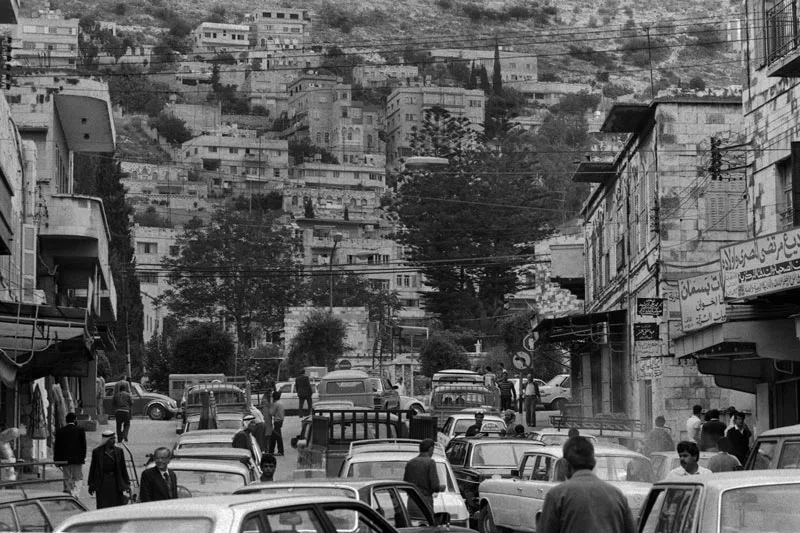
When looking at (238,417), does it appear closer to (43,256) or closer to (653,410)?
(43,256)

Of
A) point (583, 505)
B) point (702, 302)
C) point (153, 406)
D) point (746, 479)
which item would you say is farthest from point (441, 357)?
point (583, 505)

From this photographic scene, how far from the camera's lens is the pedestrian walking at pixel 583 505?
404 inches

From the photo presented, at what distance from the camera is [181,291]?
109 meters

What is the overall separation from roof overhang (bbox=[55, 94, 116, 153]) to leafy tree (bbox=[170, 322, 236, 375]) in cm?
3381

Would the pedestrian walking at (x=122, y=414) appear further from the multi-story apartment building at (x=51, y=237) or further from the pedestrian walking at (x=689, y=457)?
the pedestrian walking at (x=689, y=457)

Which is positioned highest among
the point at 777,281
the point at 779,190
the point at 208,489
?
the point at 779,190

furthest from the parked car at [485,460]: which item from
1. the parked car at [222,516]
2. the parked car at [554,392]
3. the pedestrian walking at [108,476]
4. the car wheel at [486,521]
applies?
the parked car at [554,392]

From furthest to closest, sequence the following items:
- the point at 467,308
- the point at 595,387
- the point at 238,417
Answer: the point at 467,308
the point at 595,387
the point at 238,417

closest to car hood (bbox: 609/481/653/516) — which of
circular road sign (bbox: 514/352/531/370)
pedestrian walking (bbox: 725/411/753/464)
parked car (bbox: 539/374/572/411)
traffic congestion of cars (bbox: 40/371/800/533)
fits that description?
traffic congestion of cars (bbox: 40/371/800/533)

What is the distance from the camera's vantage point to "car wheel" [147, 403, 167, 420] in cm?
5788

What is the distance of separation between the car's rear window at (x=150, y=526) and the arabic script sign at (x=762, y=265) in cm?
1533

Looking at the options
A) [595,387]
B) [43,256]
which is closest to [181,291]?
[595,387]

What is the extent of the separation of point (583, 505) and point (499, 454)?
592 inches

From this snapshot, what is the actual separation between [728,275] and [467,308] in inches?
3175
